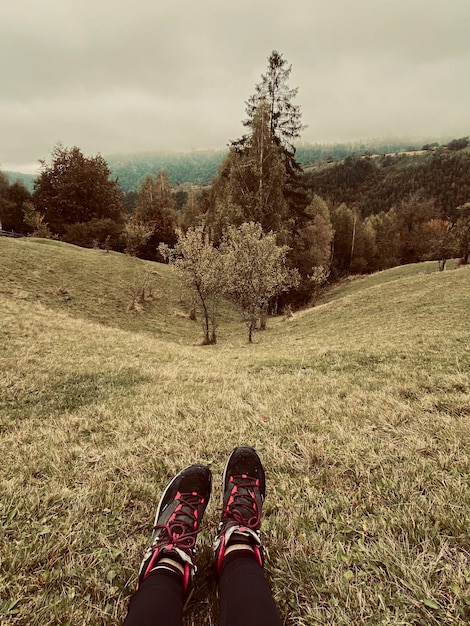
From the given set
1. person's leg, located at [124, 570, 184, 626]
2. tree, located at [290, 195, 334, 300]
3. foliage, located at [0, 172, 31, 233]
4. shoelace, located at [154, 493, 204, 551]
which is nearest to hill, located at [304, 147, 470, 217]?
tree, located at [290, 195, 334, 300]

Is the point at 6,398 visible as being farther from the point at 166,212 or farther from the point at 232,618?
the point at 166,212

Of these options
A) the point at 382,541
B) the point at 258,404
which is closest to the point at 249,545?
the point at 382,541

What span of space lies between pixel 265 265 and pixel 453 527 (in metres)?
20.3

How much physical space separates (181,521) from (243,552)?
27.2 inches

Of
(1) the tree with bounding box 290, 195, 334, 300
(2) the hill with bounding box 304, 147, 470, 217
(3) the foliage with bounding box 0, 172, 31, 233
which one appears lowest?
(1) the tree with bounding box 290, 195, 334, 300

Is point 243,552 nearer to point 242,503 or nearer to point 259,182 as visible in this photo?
point 242,503

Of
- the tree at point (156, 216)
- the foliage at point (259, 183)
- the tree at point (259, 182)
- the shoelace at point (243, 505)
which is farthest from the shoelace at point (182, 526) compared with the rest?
the tree at point (156, 216)

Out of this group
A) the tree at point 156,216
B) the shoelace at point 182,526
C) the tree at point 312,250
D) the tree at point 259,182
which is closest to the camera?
the shoelace at point 182,526

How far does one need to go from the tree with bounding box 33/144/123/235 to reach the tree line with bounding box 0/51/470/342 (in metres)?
0.18

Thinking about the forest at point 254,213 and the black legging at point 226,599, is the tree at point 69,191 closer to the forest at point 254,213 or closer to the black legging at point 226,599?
the forest at point 254,213

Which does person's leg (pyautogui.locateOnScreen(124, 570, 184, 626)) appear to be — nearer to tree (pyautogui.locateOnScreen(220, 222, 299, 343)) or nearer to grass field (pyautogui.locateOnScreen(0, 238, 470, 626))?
grass field (pyautogui.locateOnScreen(0, 238, 470, 626))

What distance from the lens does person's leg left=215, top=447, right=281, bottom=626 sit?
2043mm

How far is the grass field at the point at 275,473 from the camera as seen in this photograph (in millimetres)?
2260

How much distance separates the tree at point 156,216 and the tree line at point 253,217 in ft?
0.64
